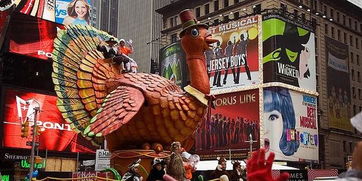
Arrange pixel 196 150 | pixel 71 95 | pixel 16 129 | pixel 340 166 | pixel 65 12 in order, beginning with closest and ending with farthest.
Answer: pixel 71 95 → pixel 16 129 → pixel 196 150 → pixel 65 12 → pixel 340 166

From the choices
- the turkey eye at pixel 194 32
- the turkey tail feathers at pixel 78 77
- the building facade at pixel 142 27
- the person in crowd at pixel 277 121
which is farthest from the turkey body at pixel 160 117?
the building facade at pixel 142 27

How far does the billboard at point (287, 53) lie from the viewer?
41.2 m

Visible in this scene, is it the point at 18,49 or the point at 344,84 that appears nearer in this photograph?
the point at 18,49

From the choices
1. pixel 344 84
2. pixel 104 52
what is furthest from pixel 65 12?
pixel 104 52

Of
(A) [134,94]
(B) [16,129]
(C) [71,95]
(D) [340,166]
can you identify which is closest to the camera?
(A) [134,94]

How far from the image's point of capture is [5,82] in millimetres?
35969

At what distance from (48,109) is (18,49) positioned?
504cm

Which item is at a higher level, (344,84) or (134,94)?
(344,84)

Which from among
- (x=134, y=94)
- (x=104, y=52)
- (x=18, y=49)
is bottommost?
(x=134, y=94)

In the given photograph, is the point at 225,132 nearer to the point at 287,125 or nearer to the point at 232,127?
the point at 232,127

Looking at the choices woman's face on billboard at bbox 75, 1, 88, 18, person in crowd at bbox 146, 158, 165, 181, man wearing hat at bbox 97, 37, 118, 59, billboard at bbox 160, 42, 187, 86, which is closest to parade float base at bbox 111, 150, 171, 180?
person in crowd at bbox 146, 158, 165, 181

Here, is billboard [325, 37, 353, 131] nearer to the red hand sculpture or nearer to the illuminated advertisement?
the illuminated advertisement

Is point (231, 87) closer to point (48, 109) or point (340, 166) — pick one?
point (48, 109)

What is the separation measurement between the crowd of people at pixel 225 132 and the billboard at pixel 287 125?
4.20 ft
